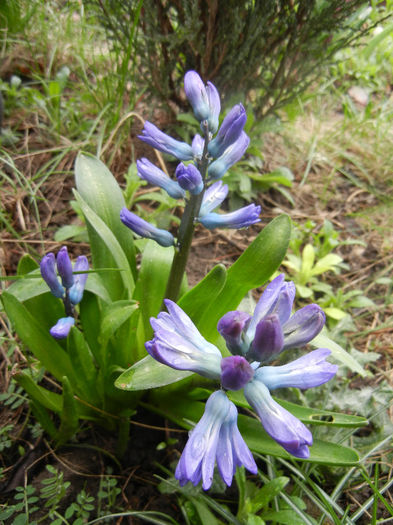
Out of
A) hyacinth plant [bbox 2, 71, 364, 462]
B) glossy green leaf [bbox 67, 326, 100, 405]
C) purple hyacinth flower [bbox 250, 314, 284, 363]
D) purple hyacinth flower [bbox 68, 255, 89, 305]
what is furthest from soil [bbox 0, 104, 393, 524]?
purple hyacinth flower [bbox 250, 314, 284, 363]

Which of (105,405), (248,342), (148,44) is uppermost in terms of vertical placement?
(148,44)

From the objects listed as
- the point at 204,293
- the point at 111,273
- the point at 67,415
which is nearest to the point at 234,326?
the point at 204,293

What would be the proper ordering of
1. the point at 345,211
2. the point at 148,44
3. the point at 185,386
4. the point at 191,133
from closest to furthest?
the point at 185,386, the point at 148,44, the point at 191,133, the point at 345,211

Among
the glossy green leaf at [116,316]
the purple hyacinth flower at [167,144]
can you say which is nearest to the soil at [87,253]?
the glossy green leaf at [116,316]

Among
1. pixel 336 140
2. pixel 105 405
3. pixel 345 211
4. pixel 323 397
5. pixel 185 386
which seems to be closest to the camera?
pixel 185 386

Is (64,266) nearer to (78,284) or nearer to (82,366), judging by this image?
(78,284)

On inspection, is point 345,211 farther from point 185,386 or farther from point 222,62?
point 185,386

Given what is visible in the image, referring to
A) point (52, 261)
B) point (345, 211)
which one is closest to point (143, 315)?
point (52, 261)
